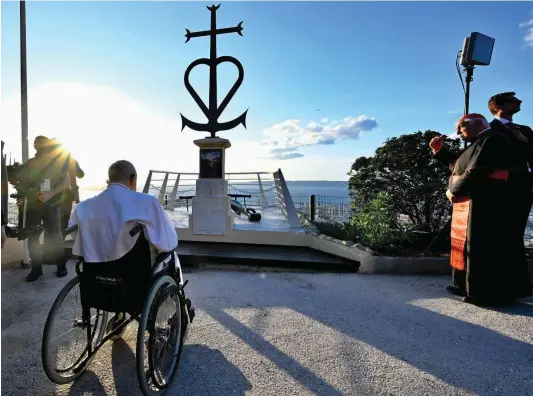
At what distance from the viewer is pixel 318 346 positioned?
242 centimetres

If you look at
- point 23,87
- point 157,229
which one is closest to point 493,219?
point 157,229

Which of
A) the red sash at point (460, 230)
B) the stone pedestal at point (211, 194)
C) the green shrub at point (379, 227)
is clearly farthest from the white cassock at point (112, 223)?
the stone pedestal at point (211, 194)

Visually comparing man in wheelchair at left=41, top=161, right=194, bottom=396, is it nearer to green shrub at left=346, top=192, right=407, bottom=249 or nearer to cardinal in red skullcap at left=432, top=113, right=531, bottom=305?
cardinal in red skullcap at left=432, top=113, right=531, bottom=305

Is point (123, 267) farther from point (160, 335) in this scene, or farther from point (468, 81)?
point (468, 81)

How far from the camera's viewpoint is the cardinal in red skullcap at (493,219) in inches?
121

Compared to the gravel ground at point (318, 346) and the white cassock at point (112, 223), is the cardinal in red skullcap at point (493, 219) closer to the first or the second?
the gravel ground at point (318, 346)

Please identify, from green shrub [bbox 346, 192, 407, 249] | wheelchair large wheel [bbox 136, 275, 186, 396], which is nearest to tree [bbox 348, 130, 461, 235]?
green shrub [bbox 346, 192, 407, 249]

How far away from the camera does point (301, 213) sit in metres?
9.03

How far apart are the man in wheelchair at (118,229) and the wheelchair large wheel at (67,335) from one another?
9.1 inches

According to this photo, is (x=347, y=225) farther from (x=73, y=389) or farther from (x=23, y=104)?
(x=23, y=104)

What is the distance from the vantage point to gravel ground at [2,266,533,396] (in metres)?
1.96

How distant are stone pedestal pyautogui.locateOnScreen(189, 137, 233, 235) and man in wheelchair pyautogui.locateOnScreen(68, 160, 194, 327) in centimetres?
423

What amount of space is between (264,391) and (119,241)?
120cm

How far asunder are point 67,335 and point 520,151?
4097 mm
